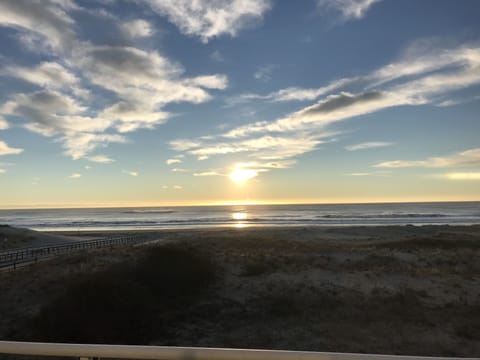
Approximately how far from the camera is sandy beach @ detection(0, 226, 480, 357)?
13023 mm

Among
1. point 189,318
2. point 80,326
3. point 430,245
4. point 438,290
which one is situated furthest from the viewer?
point 430,245

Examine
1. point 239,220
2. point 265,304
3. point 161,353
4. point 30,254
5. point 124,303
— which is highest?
point 161,353

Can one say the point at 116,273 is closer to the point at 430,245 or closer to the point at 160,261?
the point at 160,261

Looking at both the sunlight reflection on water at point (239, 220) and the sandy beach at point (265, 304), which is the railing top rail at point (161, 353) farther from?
the sunlight reflection on water at point (239, 220)

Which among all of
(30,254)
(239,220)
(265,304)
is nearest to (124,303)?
(265,304)

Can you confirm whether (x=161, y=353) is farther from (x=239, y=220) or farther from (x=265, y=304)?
(x=239, y=220)

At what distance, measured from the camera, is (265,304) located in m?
16.6

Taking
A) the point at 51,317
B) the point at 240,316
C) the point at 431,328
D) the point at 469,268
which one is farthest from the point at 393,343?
the point at 469,268

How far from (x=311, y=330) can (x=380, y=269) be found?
10599 mm

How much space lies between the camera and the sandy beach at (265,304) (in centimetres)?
1302

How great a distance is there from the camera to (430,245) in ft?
122

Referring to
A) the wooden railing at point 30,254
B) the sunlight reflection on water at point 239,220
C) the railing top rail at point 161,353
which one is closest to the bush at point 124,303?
the railing top rail at point 161,353

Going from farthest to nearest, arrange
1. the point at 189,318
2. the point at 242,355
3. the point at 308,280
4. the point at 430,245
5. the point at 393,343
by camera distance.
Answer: the point at 430,245 < the point at 308,280 < the point at 189,318 < the point at 393,343 < the point at 242,355

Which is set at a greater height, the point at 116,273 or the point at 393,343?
the point at 116,273
